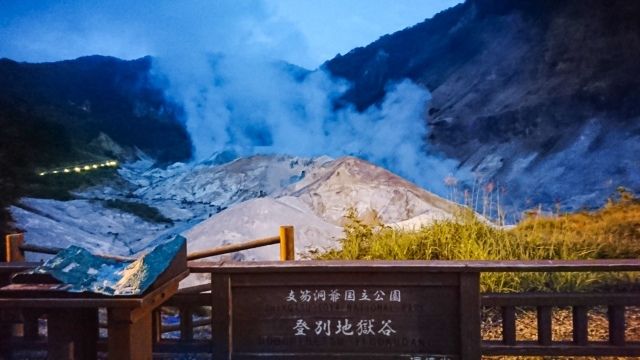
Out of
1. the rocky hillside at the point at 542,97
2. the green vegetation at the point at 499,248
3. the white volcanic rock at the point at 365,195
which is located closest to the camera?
the green vegetation at the point at 499,248

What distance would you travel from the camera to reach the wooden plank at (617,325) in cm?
268

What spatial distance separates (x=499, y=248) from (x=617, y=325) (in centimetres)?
257

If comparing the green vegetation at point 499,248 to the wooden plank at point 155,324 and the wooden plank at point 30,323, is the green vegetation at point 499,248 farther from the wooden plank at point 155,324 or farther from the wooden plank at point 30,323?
the wooden plank at point 30,323

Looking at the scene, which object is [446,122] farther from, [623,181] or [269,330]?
[269,330]

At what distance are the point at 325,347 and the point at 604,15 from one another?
19976mm

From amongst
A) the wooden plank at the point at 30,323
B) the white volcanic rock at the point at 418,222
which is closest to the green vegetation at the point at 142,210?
the white volcanic rock at the point at 418,222

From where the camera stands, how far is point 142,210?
17.1 metres

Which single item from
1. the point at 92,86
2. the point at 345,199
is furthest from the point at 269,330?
the point at 92,86

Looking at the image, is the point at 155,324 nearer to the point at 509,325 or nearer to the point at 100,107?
the point at 509,325

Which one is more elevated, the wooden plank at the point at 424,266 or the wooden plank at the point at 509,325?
Answer: the wooden plank at the point at 424,266

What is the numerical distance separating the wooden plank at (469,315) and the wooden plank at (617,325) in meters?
0.67

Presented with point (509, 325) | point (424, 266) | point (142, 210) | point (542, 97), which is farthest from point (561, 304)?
point (542, 97)

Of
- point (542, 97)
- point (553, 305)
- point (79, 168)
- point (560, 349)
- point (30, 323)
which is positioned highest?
point (542, 97)

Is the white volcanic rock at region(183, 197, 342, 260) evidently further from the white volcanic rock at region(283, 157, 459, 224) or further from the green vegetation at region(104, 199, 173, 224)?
the green vegetation at region(104, 199, 173, 224)
